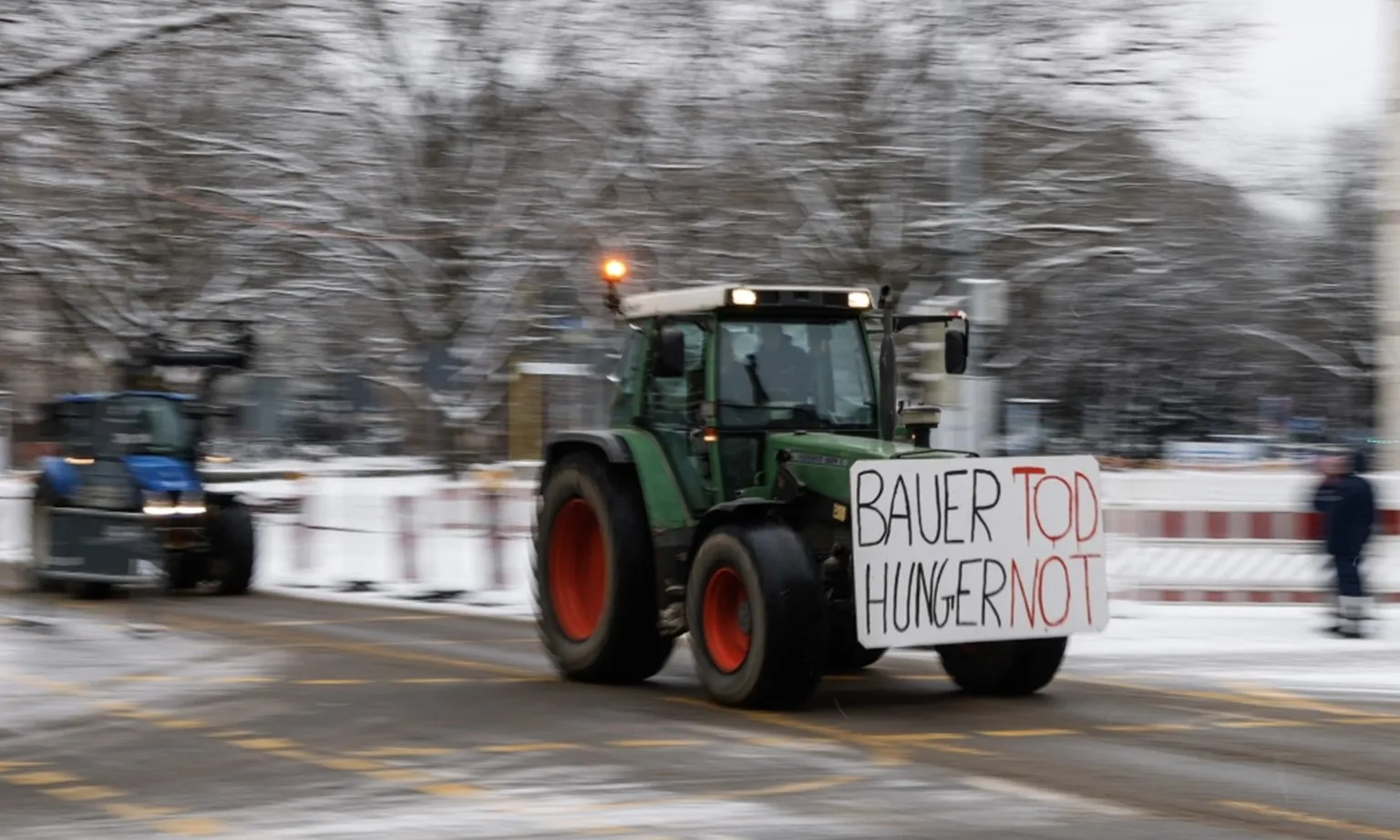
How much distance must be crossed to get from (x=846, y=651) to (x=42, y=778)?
210 inches

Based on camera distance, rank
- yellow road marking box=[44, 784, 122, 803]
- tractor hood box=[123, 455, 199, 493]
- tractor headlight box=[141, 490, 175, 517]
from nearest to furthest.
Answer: yellow road marking box=[44, 784, 122, 803], tractor headlight box=[141, 490, 175, 517], tractor hood box=[123, 455, 199, 493]

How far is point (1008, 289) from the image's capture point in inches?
1259

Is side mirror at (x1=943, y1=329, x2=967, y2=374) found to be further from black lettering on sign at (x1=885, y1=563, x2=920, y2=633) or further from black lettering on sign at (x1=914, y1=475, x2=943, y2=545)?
black lettering on sign at (x1=885, y1=563, x2=920, y2=633)

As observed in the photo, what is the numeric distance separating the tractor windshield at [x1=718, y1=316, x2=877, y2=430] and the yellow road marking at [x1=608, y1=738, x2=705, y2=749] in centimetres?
230

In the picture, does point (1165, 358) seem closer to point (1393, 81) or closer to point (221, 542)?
point (1393, 81)

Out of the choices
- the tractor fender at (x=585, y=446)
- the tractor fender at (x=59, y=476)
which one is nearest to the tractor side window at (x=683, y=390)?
the tractor fender at (x=585, y=446)

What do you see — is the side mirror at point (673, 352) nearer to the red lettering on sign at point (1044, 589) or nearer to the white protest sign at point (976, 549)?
the white protest sign at point (976, 549)

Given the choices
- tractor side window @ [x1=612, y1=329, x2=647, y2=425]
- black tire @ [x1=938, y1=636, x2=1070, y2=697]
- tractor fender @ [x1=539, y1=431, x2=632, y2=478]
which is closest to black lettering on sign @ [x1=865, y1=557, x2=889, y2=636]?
black tire @ [x1=938, y1=636, x2=1070, y2=697]

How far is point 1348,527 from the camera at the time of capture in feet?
56.2

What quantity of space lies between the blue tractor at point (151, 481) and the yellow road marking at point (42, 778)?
999cm

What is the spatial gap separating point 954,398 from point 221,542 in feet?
24.5

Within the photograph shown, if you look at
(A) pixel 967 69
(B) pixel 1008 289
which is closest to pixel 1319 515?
(A) pixel 967 69

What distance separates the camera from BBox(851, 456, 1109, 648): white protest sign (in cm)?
1127

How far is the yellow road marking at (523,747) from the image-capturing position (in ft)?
33.9
